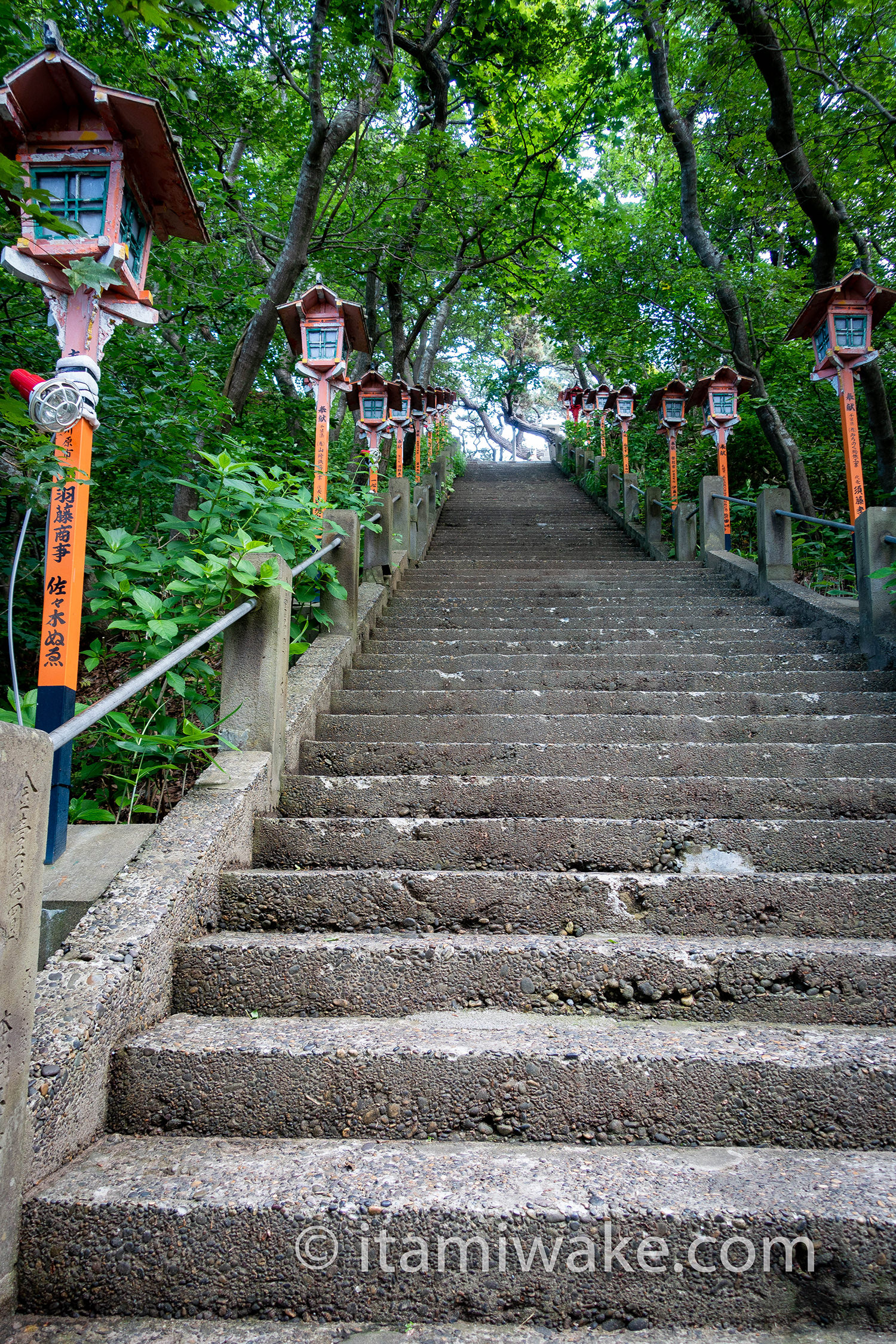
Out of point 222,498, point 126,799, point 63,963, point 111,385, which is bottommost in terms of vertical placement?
point 63,963

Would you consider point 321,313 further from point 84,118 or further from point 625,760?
point 625,760

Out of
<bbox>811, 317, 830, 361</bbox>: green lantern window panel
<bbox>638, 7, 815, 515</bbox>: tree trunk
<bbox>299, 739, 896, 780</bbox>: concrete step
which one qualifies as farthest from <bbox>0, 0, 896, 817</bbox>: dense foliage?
<bbox>811, 317, 830, 361</bbox>: green lantern window panel

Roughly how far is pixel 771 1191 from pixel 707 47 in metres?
12.1

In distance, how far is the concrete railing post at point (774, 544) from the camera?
21.4ft

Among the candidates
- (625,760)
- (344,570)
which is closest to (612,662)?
(625,760)

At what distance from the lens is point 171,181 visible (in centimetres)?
285

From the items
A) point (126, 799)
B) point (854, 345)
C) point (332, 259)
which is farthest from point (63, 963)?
point (332, 259)

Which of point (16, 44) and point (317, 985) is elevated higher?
point (16, 44)

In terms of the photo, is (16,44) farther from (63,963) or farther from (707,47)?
(707,47)

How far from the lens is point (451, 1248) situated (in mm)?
1551

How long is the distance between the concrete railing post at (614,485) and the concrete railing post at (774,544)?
22.1 feet

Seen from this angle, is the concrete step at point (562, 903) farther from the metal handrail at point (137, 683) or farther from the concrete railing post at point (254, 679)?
the metal handrail at point (137, 683)

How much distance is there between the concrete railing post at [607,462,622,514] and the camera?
13312 millimetres

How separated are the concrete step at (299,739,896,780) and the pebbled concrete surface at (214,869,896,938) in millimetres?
910
